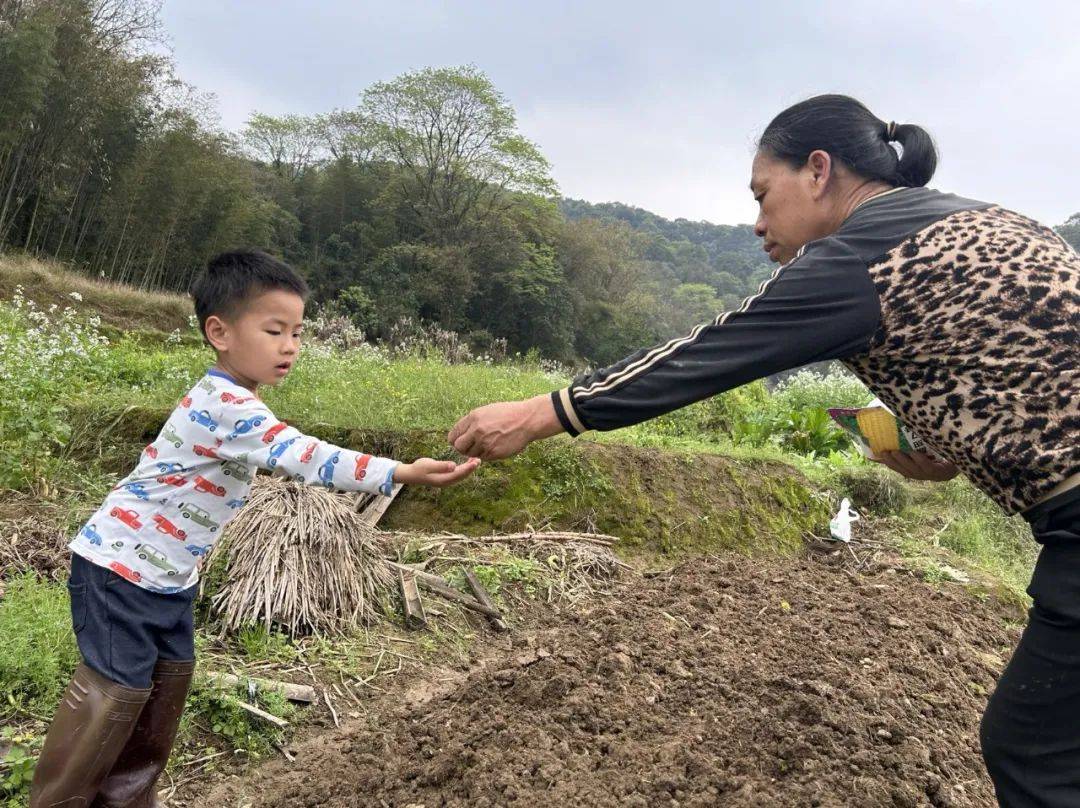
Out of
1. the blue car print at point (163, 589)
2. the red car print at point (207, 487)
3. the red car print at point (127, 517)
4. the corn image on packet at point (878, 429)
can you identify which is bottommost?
the blue car print at point (163, 589)

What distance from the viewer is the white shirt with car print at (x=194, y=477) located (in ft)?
6.07

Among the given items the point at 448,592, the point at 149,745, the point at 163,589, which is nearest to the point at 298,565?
the point at 448,592

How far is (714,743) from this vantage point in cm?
242

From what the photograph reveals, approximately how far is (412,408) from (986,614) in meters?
3.95

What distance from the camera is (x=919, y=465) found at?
82.7 inches

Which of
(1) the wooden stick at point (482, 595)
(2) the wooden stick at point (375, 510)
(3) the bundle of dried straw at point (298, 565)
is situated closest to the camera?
(3) the bundle of dried straw at point (298, 565)

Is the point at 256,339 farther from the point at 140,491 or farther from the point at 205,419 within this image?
the point at 140,491

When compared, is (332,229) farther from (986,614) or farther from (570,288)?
(986,614)

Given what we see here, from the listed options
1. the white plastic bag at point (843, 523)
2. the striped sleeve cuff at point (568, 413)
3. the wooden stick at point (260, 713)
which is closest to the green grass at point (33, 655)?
the wooden stick at point (260, 713)

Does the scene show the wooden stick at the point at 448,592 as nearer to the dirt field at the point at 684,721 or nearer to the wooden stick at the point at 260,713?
the dirt field at the point at 684,721

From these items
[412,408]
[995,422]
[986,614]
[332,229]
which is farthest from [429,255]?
[995,422]

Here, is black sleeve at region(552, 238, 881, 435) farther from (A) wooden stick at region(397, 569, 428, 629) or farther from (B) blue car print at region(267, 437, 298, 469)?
(A) wooden stick at region(397, 569, 428, 629)

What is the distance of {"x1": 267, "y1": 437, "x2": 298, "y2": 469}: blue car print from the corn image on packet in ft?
4.70

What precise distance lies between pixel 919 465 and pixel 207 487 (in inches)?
75.8
